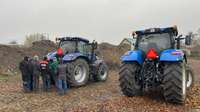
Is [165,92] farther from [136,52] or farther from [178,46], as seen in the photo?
[178,46]

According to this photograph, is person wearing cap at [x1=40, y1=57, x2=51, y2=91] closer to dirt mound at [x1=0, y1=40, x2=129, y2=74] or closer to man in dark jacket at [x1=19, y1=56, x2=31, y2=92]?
man in dark jacket at [x1=19, y1=56, x2=31, y2=92]

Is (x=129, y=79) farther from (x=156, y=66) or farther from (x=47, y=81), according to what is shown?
(x=47, y=81)

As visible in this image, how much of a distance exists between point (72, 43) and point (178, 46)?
217 inches

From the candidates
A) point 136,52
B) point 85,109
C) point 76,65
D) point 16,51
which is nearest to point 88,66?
point 76,65

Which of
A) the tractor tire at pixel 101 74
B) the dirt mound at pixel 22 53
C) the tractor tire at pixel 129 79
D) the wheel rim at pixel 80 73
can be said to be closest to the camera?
the tractor tire at pixel 129 79

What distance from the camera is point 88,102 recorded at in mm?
9609

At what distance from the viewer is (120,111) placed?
8070 mm

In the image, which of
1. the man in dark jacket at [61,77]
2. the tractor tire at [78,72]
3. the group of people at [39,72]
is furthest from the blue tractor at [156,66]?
A: the tractor tire at [78,72]

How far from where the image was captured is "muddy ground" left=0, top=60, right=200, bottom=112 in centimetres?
844

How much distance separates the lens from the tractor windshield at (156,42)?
10.0m

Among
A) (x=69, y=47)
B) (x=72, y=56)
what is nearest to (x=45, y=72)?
(x=72, y=56)

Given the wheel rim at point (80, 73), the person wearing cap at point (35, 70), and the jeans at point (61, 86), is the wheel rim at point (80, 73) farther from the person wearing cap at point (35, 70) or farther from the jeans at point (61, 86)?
the person wearing cap at point (35, 70)

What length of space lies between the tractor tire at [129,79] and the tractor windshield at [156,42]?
0.96 meters

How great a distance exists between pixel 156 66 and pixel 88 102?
102 inches
